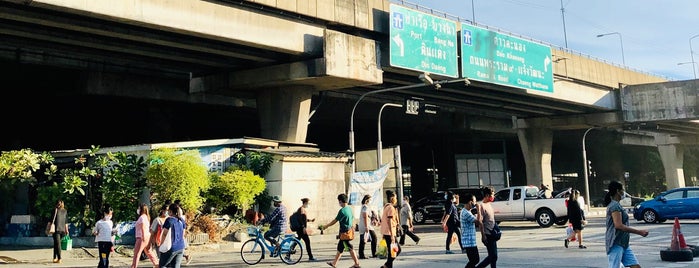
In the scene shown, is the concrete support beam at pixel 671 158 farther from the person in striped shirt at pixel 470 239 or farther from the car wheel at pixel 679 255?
the person in striped shirt at pixel 470 239

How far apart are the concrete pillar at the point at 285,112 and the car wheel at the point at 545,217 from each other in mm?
11422

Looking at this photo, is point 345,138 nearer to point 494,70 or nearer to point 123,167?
point 494,70

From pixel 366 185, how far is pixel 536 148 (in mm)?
27796

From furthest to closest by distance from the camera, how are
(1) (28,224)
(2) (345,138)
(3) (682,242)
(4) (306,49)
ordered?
(2) (345,138), (4) (306,49), (1) (28,224), (3) (682,242)

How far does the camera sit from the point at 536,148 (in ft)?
164

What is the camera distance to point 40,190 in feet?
58.3

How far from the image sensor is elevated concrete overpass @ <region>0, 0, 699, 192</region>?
1981 centimetres

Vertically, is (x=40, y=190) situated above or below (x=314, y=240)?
above

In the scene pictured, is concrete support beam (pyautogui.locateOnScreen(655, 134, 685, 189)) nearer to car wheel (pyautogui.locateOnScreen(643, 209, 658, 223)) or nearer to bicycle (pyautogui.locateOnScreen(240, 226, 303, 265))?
car wheel (pyautogui.locateOnScreen(643, 209, 658, 223))

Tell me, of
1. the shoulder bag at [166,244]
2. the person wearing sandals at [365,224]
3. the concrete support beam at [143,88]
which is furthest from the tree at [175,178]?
the concrete support beam at [143,88]

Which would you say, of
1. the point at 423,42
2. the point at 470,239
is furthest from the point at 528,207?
the point at 470,239

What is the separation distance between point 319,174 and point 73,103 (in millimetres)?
15863

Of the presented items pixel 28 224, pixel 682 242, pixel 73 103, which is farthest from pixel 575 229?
pixel 73 103

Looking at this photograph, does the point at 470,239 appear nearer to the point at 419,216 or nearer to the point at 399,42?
the point at 399,42
